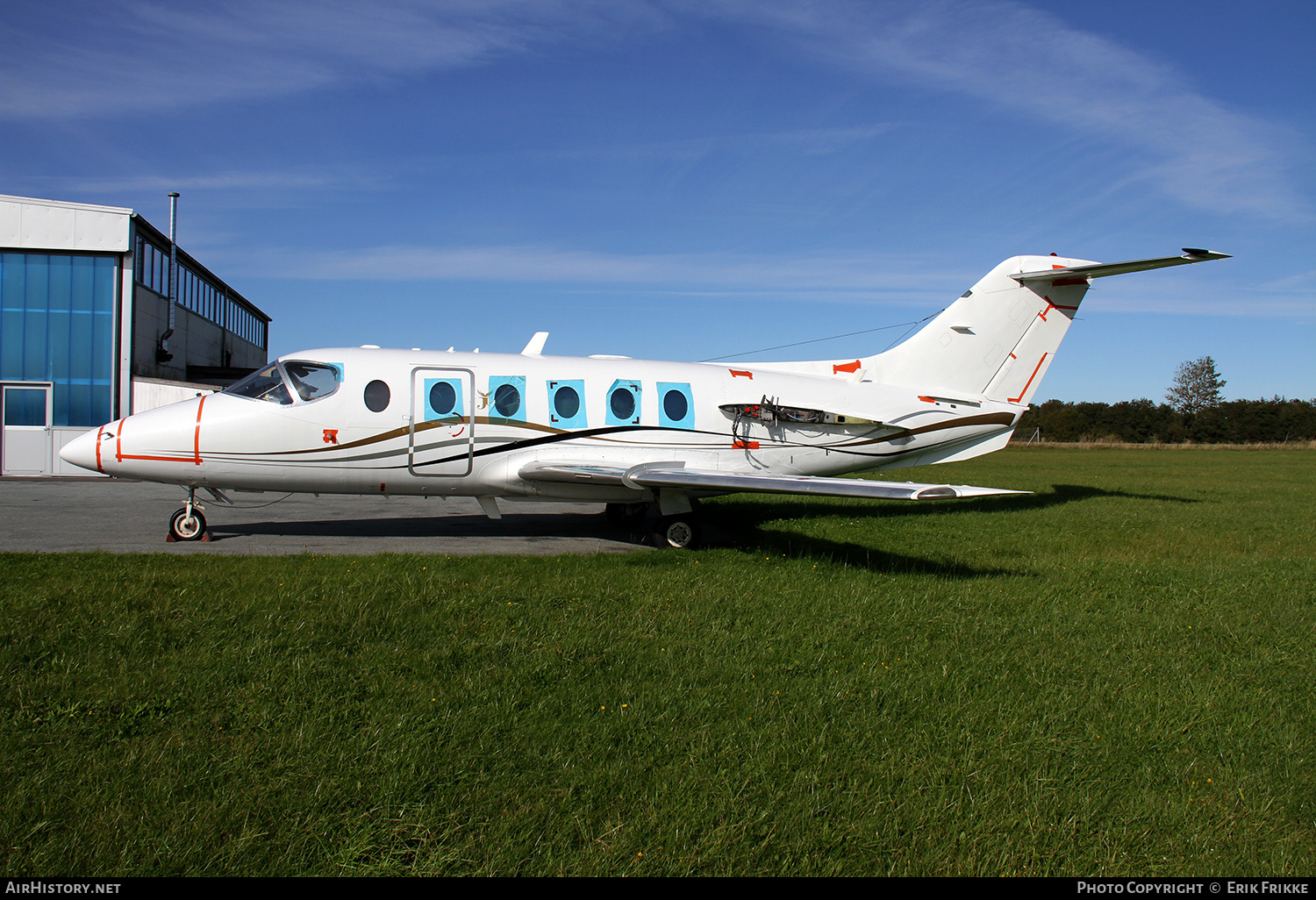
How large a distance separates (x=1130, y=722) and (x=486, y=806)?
408 centimetres

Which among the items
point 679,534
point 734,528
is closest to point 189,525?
point 679,534

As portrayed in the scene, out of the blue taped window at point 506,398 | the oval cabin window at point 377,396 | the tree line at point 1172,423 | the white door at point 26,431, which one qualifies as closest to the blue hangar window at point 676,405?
the blue taped window at point 506,398

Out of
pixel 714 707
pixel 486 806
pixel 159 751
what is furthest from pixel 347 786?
pixel 714 707

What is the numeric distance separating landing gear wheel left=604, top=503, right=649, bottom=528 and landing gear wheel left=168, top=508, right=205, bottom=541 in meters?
6.49

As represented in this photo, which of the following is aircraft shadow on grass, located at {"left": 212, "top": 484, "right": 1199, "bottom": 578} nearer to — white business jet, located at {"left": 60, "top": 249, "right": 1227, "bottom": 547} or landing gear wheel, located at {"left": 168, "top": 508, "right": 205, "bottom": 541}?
landing gear wheel, located at {"left": 168, "top": 508, "right": 205, "bottom": 541}

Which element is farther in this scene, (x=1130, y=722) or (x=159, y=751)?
(x=1130, y=722)

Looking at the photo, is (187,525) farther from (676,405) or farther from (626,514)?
(676,405)

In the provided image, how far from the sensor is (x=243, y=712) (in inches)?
180

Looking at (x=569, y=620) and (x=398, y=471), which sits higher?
(x=398, y=471)

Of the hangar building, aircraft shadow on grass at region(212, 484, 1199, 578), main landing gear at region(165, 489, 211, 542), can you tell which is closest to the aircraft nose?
main landing gear at region(165, 489, 211, 542)

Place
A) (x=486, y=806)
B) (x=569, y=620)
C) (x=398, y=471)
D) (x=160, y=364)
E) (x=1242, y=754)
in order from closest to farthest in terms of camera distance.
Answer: (x=486, y=806) < (x=1242, y=754) < (x=569, y=620) < (x=398, y=471) < (x=160, y=364)

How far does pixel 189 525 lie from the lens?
1095 cm
